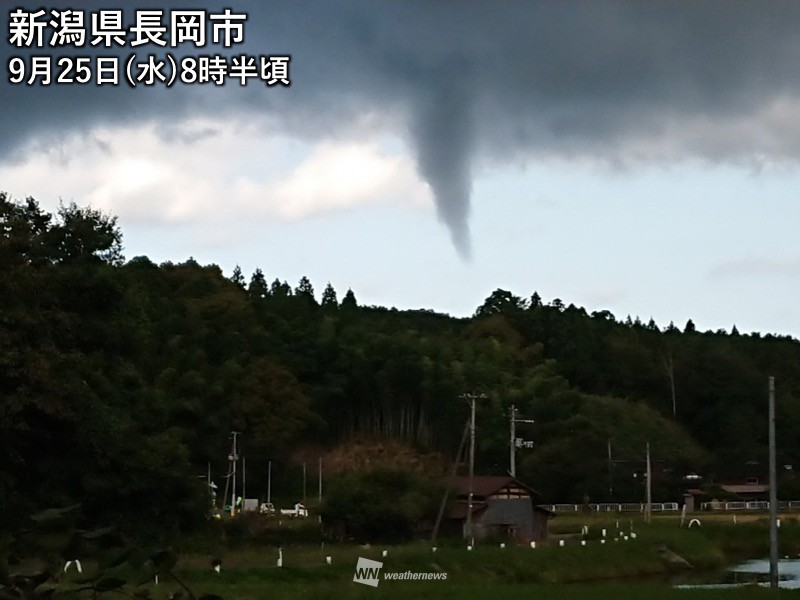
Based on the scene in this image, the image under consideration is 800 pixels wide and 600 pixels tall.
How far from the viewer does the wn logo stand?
130ft

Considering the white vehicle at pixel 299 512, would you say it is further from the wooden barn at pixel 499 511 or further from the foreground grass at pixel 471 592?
the foreground grass at pixel 471 592

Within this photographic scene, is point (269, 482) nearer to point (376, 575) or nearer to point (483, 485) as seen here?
point (483, 485)

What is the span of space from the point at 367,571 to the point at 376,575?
0.67 m

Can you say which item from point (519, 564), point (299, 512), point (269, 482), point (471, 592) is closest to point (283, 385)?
point (269, 482)

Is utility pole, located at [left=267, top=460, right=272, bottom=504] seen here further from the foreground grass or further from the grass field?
the foreground grass

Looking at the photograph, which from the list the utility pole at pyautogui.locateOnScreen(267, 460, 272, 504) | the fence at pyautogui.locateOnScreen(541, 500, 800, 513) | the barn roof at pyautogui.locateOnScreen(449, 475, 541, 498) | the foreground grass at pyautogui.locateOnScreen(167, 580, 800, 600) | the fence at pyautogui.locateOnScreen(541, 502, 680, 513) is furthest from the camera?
the utility pole at pyautogui.locateOnScreen(267, 460, 272, 504)

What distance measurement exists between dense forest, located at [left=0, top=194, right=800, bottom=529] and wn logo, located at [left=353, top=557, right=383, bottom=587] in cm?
1073

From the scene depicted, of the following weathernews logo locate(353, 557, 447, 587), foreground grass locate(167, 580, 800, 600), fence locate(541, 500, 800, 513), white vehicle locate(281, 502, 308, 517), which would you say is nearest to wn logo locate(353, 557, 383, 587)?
weathernews logo locate(353, 557, 447, 587)

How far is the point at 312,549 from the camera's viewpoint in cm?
4981

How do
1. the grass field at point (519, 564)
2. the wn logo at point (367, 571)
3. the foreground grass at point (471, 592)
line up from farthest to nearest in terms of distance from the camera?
1. the wn logo at point (367, 571)
2. the grass field at point (519, 564)
3. the foreground grass at point (471, 592)

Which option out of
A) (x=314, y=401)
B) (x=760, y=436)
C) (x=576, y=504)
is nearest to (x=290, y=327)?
(x=314, y=401)

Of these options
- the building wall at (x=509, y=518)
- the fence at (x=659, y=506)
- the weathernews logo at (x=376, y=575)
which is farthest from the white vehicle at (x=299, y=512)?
the weathernews logo at (x=376, y=575)

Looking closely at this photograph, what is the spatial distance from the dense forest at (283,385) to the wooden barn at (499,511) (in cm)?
723

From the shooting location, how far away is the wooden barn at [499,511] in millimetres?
58719
